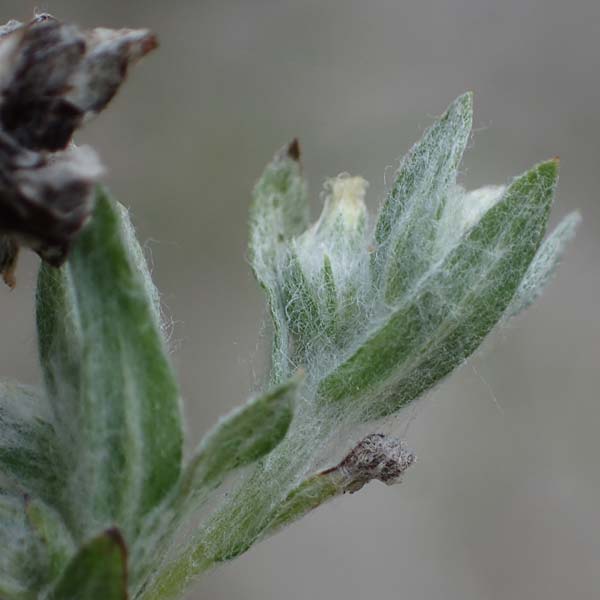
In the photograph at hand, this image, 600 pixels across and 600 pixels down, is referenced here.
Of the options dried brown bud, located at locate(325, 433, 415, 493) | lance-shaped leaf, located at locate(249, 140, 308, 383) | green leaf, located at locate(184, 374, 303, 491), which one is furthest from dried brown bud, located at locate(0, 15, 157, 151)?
dried brown bud, located at locate(325, 433, 415, 493)

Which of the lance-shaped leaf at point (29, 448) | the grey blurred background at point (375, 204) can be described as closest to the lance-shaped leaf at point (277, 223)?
the lance-shaped leaf at point (29, 448)

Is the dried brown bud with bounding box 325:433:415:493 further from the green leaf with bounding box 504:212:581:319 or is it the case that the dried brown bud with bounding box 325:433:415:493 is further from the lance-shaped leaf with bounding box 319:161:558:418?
the green leaf with bounding box 504:212:581:319

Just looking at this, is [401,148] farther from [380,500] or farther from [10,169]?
[10,169]

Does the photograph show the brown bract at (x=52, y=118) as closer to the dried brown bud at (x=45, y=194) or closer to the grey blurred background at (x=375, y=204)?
the dried brown bud at (x=45, y=194)

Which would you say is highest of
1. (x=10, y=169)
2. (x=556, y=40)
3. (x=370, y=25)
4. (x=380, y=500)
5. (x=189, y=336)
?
(x=370, y=25)

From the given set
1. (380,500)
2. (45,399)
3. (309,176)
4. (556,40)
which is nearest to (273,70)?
(309,176)
